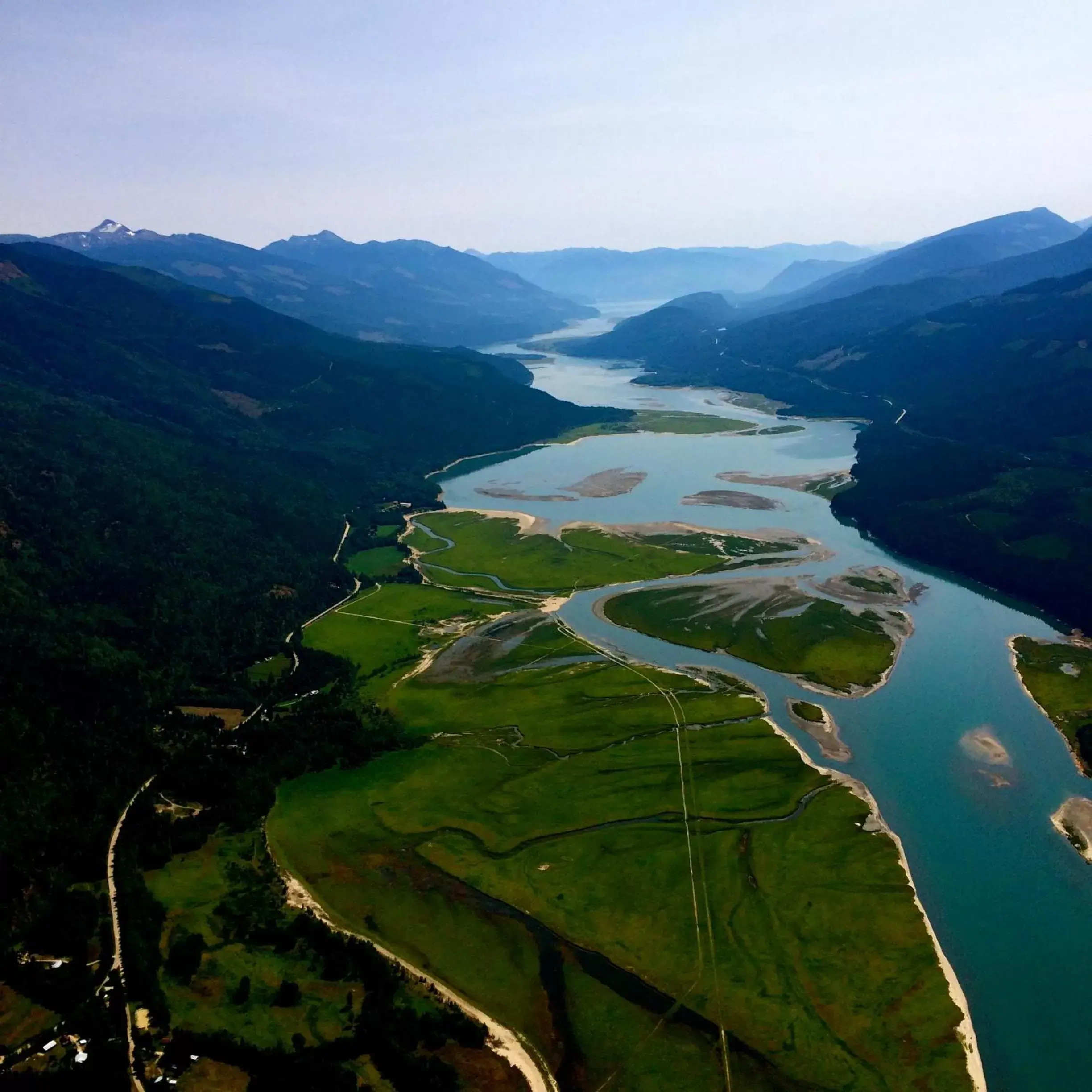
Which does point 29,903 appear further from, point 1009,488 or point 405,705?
point 1009,488

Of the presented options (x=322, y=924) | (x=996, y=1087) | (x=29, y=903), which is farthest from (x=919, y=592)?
(x=29, y=903)

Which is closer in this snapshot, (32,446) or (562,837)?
(562,837)

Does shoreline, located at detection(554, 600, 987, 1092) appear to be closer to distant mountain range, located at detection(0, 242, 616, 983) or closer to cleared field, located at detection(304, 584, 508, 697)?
cleared field, located at detection(304, 584, 508, 697)

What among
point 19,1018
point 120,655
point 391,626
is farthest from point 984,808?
point 120,655

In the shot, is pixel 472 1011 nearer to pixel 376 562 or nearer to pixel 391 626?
pixel 391 626

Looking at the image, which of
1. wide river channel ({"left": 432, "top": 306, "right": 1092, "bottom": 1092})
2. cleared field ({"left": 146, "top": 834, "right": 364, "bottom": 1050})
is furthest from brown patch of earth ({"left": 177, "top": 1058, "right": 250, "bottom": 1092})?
wide river channel ({"left": 432, "top": 306, "right": 1092, "bottom": 1092})

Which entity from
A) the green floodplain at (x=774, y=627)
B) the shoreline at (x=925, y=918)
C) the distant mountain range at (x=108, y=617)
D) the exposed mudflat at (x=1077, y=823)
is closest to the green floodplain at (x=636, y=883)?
the shoreline at (x=925, y=918)
